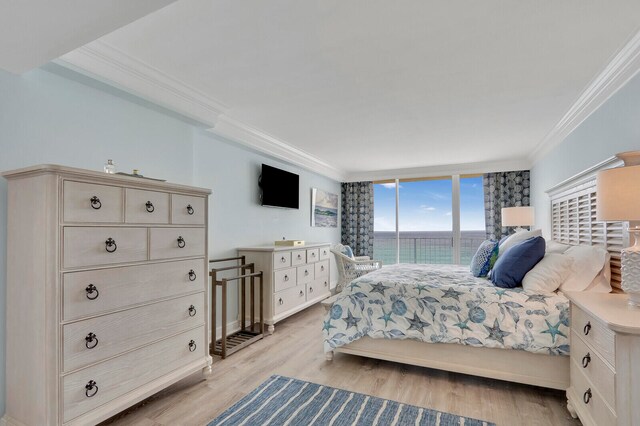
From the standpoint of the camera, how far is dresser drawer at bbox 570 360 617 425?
4.93ft

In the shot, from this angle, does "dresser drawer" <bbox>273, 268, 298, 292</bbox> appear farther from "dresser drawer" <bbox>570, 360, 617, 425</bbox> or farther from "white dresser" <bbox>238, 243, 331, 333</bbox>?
"dresser drawer" <bbox>570, 360, 617, 425</bbox>

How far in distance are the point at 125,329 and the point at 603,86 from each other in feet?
12.4

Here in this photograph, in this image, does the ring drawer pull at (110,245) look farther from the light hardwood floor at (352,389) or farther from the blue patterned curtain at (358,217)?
the blue patterned curtain at (358,217)

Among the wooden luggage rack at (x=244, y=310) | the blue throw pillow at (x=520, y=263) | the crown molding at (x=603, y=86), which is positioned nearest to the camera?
the crown molding at (x=603, y=86)

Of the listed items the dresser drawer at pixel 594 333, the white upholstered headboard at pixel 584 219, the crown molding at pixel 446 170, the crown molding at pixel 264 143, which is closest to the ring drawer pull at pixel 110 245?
the crown molding at pixel 264 143

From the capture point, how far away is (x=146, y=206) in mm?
2104

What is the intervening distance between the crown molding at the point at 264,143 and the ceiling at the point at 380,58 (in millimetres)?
29

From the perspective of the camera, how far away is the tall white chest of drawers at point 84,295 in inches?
64.6

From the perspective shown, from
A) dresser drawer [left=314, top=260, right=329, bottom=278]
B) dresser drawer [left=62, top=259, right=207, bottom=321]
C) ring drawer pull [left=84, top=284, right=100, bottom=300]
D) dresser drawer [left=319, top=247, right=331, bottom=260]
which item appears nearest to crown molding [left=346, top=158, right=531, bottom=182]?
dresser drawer [left=319, top=247, right=331, bottom=260]

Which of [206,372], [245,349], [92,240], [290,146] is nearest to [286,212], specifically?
[290,146]

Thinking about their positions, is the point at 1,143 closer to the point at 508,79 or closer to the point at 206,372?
the point at 206,372

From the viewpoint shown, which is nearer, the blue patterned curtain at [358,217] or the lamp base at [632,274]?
the lamp base at [632,274]

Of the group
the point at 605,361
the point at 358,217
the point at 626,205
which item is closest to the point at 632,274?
the point at 626,205

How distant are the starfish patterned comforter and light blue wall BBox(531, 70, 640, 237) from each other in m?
1.23
